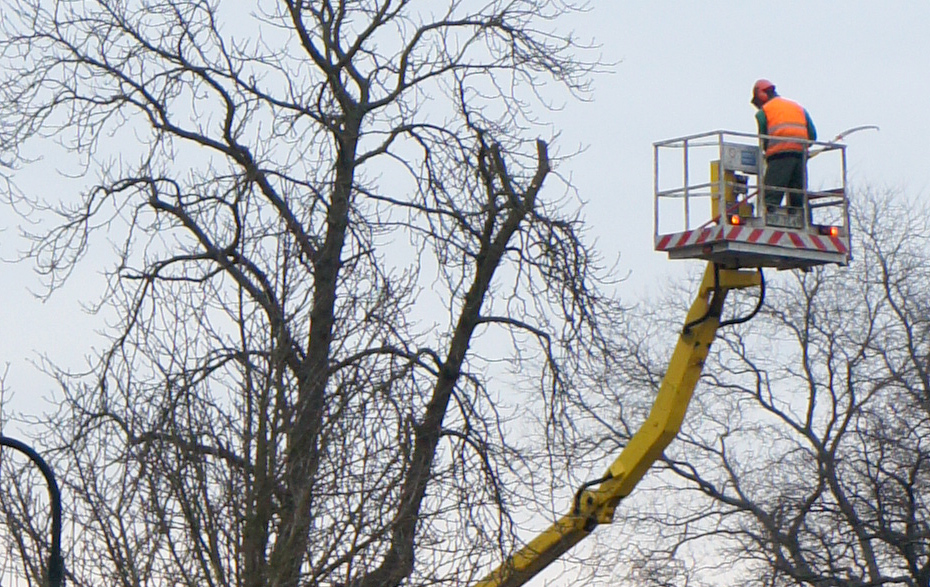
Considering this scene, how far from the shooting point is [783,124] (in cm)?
1530

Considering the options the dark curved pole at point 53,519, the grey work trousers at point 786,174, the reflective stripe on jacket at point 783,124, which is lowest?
the dark curved pole at point 53,519

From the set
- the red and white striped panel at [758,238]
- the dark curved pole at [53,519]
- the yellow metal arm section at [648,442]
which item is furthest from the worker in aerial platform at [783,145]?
the dark curved pole at [53,519]

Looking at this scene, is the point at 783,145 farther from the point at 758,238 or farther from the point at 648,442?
the point at 648,442

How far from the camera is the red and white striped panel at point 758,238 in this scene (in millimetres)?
14445

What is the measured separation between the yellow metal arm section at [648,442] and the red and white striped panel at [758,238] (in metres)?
0.79

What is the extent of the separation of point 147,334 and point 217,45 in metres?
4.25

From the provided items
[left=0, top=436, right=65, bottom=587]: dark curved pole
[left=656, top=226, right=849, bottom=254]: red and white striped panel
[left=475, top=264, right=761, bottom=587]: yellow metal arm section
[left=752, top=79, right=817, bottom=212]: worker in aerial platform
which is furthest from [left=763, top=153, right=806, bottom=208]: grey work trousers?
[left=0, top=436, right=65, bottom=587]: dark curved pole

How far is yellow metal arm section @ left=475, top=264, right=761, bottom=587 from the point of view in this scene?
1573 centimetres

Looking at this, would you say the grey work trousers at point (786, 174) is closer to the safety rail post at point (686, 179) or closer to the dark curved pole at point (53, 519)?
the safety rail post at point (686, 179)

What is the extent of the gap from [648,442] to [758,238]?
8.57 feet

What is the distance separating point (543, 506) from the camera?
16359 millimetres

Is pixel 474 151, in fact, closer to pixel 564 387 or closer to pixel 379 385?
pixel 564 387

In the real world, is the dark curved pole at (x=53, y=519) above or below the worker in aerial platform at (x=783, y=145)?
below

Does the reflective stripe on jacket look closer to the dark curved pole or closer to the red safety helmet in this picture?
the red safety helmet
